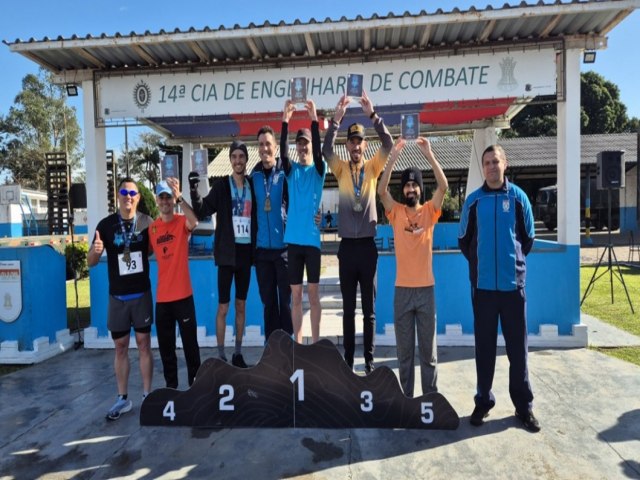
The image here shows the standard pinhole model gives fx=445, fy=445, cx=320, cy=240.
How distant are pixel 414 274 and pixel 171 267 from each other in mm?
1971

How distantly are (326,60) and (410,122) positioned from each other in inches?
89.9

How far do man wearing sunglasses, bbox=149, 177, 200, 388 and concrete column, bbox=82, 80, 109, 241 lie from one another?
2629 mm

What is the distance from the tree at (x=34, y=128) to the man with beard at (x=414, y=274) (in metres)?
45.8

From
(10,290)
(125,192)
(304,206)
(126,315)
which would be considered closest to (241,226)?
(304,206)

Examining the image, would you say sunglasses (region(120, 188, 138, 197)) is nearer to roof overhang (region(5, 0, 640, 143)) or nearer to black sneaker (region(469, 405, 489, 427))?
roof overhang (region(5, 0, 640, 143))

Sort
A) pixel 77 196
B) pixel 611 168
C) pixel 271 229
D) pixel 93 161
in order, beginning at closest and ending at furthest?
pixel 271 229
pixel 93 161
pixel 77 196
pixel 611 168

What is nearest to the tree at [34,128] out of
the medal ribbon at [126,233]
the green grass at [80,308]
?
the green grass at [80,308]

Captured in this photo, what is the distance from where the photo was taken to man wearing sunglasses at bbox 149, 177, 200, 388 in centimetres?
366

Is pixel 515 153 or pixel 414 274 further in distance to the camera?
pixel 515 153

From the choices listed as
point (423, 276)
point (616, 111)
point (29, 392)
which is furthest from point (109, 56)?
point (616, 111)

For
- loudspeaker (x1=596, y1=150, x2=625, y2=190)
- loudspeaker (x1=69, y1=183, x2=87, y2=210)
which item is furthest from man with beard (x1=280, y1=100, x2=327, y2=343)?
loudspeaker (x1=596, y1=150, x2=625, y2=190)

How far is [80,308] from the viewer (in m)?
8.33

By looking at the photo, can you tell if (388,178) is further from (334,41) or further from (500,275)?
(334,41)

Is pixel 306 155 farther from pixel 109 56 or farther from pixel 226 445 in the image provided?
pixel 109 56
